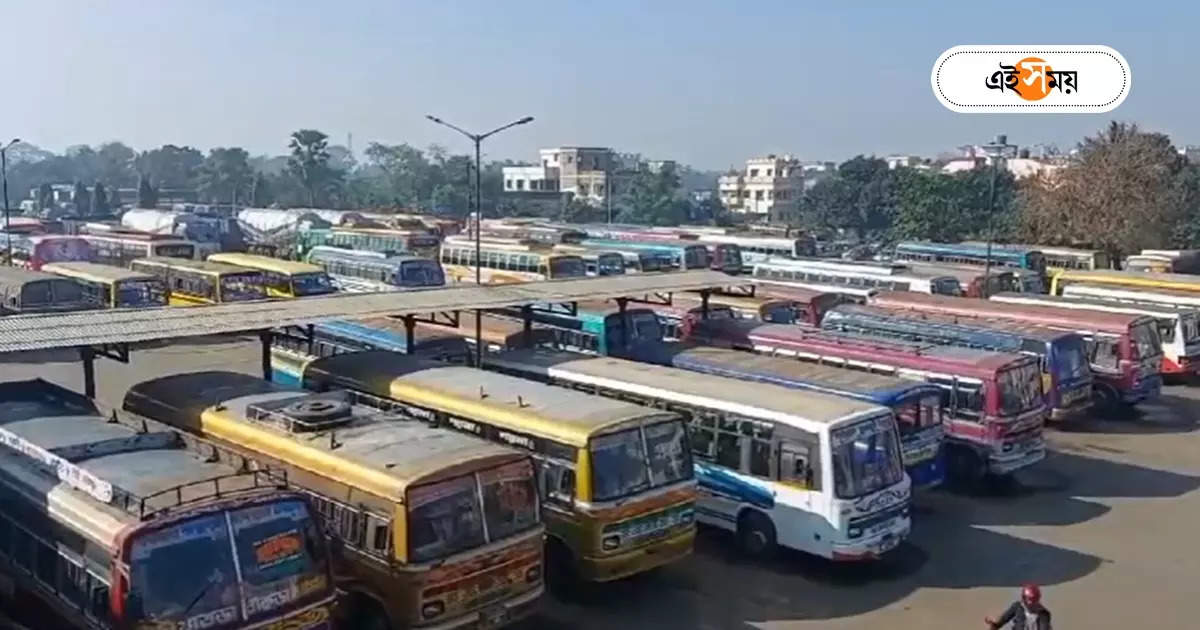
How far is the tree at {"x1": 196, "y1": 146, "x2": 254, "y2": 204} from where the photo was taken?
114 m

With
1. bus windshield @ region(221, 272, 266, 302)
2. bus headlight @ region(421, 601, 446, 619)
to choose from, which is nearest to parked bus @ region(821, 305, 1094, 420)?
bus headlight @ region(421, 601, 446, 619)

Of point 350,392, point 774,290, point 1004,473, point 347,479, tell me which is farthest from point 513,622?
point 774,290

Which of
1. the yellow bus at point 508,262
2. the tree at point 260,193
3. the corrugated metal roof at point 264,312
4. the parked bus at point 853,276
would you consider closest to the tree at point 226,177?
the tree at point 260,193

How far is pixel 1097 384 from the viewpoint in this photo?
73.2 ft

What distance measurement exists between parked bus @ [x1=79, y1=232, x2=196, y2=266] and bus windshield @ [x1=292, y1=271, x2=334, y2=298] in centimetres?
1101

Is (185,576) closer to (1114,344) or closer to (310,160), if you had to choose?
(1114,344)

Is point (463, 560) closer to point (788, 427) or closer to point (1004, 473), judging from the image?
point (788, 427)

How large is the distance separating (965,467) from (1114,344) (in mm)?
7121

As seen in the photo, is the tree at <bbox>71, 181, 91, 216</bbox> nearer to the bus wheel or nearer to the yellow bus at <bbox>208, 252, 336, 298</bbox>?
the yellow bus at <bbox>208, 252, 336, 298</bbox>

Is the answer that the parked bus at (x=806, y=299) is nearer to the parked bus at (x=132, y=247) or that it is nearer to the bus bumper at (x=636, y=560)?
the bus bumper at (x=636, y=560)

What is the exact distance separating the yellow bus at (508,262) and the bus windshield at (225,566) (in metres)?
23.5

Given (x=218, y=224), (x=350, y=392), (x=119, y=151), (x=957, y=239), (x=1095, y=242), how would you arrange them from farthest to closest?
(x=119, y=151) → (x=218, y=224) → (x=957, y=239) → (x=1095, y=242) → (x=350, y=392)

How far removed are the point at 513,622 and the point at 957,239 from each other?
52508mm

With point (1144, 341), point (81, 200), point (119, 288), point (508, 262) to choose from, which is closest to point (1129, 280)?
point (1144, 341)
